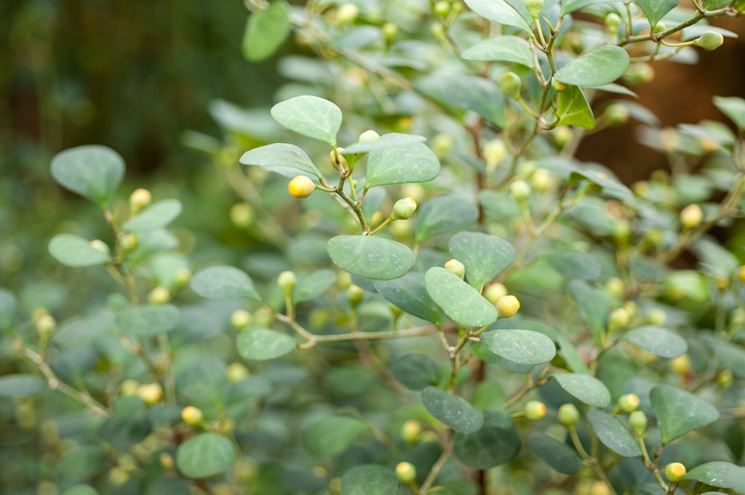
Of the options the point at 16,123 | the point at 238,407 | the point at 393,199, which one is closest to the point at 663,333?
the point at 238,407

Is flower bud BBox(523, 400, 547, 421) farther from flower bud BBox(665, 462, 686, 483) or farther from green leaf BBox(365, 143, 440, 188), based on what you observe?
green leaf BBox(365, 143, 440, 188)

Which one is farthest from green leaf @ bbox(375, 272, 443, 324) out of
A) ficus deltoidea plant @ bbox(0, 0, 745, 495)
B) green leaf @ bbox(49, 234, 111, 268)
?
green leaf @ bbox(49, 234, 111, 268)

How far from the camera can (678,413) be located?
0.72 m

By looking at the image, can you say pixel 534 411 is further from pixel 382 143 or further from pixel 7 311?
pixel 7 311

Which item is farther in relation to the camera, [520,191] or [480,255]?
[520,191]

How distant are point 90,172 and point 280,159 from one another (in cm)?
39

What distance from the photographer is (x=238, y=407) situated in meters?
0.92

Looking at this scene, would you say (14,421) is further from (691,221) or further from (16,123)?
(16,123)

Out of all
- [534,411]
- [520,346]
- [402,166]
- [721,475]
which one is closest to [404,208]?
[402,166]

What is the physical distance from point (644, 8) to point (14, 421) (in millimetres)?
1528

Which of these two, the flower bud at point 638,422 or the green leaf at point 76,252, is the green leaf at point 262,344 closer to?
the green leaf at point 76,252

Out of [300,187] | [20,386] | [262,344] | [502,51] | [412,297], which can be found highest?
[502,51]

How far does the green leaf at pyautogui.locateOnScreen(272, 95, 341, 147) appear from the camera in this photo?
0.62 meters

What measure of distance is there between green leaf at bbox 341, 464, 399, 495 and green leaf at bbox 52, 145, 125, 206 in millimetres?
447
